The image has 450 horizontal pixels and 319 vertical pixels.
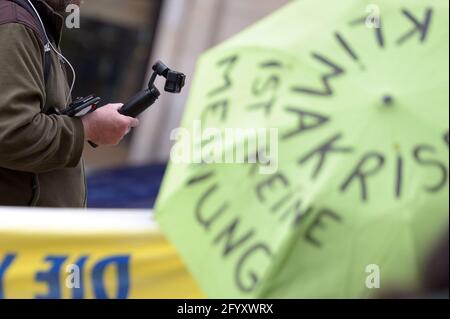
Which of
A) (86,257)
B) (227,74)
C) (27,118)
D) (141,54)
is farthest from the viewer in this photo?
(141,54)

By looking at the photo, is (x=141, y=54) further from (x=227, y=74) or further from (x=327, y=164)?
(x=327, y=164)

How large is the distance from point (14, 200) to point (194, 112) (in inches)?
36.0

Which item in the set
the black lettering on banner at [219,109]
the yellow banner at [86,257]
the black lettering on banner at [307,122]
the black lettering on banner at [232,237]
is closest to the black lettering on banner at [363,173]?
the black lettering on banner at [307,122]

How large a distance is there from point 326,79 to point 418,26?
0.90 feet

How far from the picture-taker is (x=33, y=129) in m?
2.39

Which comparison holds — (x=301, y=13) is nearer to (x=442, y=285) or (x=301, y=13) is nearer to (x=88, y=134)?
(x=442, y=285)

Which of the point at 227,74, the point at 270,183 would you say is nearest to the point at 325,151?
the point at 270,183

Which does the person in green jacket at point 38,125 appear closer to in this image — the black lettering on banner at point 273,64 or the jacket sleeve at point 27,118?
the jacket sleeve at point 27,118

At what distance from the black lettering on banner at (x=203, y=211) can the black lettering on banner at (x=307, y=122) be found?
0.22 meters

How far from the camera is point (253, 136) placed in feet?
5.79

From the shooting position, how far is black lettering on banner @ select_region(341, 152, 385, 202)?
171 centimetres

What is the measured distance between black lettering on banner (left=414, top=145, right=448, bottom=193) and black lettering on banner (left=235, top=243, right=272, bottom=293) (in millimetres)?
406

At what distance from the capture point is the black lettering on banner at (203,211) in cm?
179
